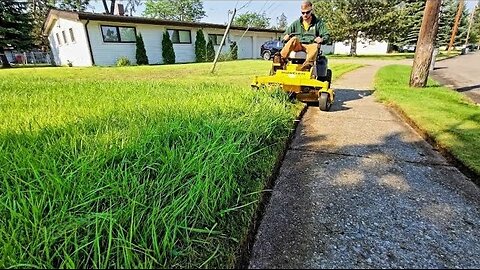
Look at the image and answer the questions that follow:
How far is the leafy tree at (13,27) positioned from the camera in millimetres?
20656

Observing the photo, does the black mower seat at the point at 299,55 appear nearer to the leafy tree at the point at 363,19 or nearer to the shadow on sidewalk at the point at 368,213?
the shadow on sidewalk at the point at 368,213

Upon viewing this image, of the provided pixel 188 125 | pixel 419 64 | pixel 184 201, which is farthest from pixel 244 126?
pixel 419 64

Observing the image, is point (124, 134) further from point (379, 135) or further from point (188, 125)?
point (379, 135)

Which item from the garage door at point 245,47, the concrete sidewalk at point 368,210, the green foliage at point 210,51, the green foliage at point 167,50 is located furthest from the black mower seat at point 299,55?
the garage door at point 245,47

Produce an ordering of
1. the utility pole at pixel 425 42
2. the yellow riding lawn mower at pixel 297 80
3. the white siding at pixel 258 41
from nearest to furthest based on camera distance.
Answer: the yellow riding lawn mower at pixel 297 80
the utility pole at pixel 425 42
the white siding at pixel 258 41

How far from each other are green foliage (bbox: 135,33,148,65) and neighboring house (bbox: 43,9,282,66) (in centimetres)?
63

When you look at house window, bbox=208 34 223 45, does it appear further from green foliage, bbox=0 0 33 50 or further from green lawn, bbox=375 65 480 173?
green lawn, bbox=375 65 480 173

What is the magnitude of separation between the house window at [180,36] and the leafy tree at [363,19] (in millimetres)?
16692

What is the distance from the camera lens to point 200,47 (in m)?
21.7

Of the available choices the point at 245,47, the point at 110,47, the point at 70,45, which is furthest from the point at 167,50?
the point at 245,47

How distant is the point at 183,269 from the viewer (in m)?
1.34

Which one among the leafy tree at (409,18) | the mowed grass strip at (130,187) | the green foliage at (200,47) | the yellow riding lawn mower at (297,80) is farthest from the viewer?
the leafy tree at (409,18)

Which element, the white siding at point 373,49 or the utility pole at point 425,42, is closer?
the utility pole at point 425,42

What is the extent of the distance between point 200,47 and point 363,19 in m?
18.4
